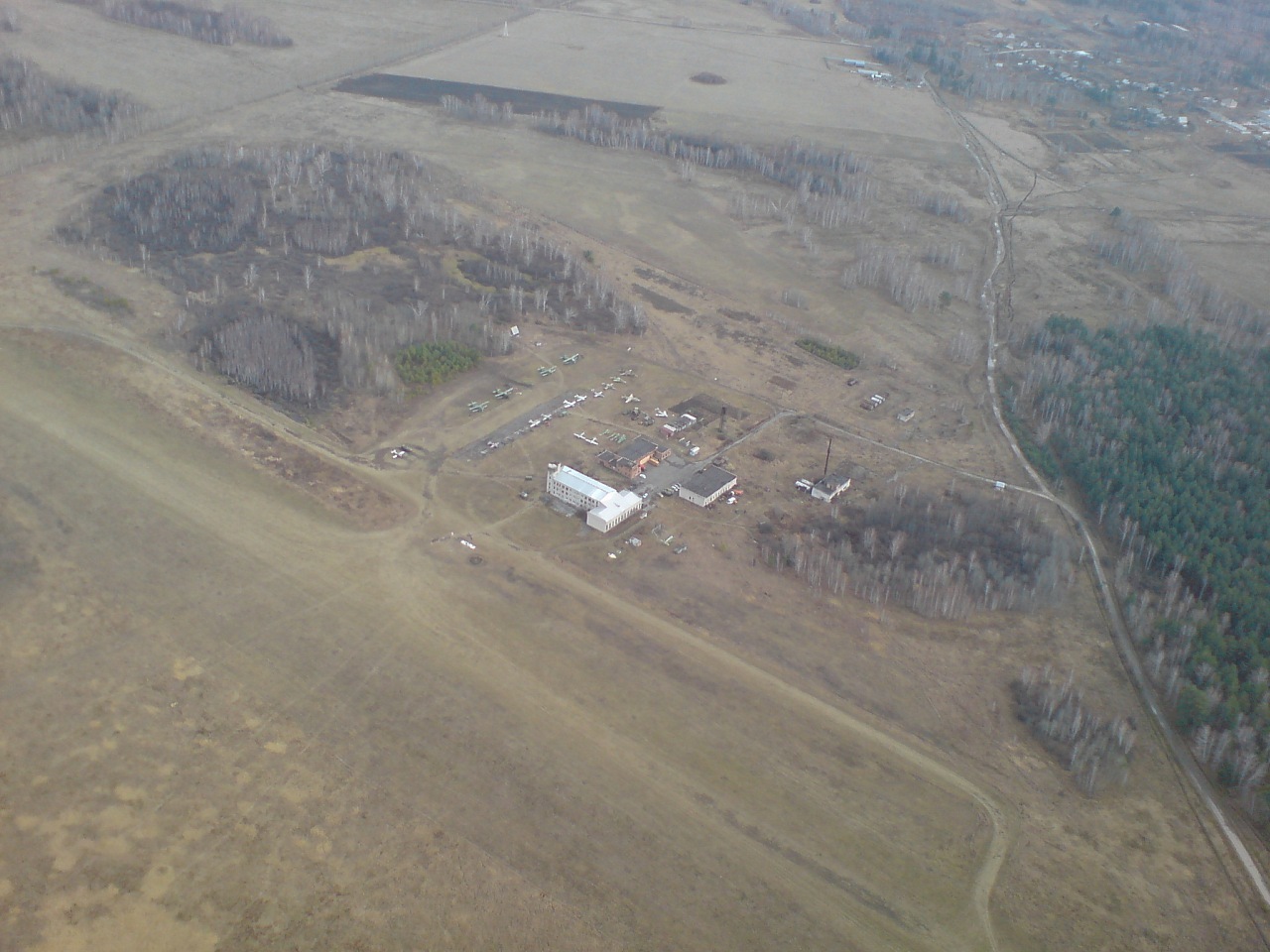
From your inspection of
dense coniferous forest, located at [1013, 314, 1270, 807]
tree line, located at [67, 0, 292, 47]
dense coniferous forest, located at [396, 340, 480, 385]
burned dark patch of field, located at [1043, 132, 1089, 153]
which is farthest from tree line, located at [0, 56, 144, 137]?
burned dark patch of field, located at [1043, 132, 1089, 153]

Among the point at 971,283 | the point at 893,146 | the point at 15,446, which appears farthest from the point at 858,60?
the point at 15,446

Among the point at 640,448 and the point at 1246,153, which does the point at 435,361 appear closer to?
the point at 640,448

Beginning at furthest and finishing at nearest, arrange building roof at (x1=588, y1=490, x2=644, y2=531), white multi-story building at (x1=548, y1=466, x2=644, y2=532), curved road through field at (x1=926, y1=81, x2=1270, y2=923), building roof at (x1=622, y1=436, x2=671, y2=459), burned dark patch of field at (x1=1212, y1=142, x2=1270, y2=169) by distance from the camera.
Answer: burned dark patch of field at (x1=1212, y1=142, x2=1270, y2=169)
building roof at (x1=622, y1=436, x2=671, y2=459)
white multi-story building at (x1=548, y1=466, x2=644, y2=532)
building roof at (x1=588, y1=490, x2=644, y2=531)
curved road through field at (x1=926, y1=81, x2=1270, y2=923)

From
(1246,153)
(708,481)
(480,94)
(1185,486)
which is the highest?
(1246,153)

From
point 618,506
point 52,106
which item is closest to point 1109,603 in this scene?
point 618,506

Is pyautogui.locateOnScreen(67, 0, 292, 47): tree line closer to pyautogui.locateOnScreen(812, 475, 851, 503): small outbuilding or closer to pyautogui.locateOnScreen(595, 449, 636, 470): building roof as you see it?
pyautogui.locateOnScreen(595, 449, 636, 470): building roof

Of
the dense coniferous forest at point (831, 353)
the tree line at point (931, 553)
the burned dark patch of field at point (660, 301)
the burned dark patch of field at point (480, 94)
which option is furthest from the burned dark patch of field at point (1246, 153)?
the tree line at point (931, 553)
